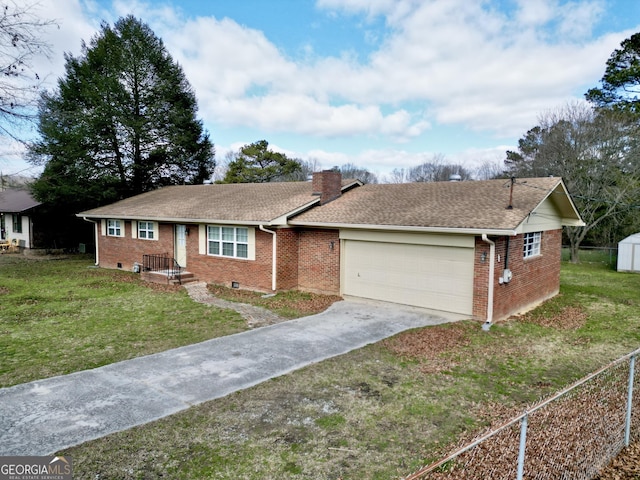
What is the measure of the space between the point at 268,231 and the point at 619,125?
2283 centimetres

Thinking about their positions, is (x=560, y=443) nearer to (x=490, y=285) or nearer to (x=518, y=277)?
(x=490, y=285)

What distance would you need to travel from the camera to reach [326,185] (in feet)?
51.1

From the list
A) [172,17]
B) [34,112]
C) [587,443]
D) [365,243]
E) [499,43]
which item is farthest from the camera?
[499,43]

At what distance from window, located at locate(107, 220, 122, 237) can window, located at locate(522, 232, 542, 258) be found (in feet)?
59.6

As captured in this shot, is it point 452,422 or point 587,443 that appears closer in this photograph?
point 587,443

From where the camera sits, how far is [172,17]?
582 inches

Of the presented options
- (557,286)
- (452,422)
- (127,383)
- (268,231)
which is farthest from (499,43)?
(127,383)

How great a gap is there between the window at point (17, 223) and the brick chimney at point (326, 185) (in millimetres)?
23203

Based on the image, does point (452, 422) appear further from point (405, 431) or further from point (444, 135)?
point (444, 135)

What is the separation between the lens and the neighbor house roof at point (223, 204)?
47.9 ft

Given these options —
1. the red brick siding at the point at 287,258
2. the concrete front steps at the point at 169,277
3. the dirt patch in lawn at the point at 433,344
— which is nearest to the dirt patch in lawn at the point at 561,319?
the dirt patch in lawn at the point at 433,344

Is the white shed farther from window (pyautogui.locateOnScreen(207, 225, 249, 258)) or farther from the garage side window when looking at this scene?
the garage side window

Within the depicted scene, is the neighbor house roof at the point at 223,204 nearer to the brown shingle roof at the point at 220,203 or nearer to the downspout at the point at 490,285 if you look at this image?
the brown shingle roof at the point at 220,203

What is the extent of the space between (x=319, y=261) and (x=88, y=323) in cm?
712
